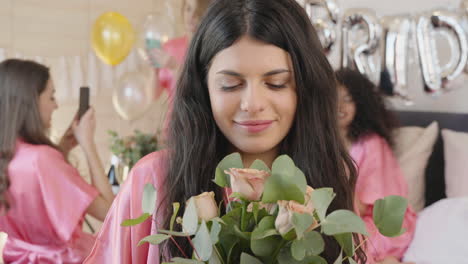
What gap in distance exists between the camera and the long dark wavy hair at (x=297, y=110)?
3.19 ft

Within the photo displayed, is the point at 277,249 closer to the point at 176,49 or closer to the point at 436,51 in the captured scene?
the point at 436,51

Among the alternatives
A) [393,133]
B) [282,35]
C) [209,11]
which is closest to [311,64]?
[282,35]

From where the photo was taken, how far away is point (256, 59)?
0.93 meters

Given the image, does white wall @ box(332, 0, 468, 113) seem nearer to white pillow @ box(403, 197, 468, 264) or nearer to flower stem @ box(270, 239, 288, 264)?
white pillow @ box(403, 197, 468, 264)

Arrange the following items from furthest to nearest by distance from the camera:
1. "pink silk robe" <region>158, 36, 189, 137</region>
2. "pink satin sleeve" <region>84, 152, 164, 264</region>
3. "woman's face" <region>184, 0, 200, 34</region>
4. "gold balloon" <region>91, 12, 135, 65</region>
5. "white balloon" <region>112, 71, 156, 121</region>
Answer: "white balloon" <region>112, 71, 156, 121</region> → "gold balloon" <region>91, 12, 135, 65</region> → "pink silk robe" <region>158, 36, 189, 137</region> → "woman's face" <region>184, 0, 200, 34</region> → "pink satin sleeve" <region>84, 152, 164, 264</region>

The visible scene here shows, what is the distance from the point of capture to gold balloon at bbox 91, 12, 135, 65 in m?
3.51

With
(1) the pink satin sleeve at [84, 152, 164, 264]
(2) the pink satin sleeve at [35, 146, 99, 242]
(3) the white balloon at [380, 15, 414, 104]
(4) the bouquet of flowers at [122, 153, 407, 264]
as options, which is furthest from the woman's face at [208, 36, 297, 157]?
(3) the white balloon at [380, 15, 414, 104]

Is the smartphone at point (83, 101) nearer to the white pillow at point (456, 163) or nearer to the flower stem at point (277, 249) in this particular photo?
the white pillow at point (456, 163)

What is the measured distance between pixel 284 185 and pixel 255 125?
343 millimetres

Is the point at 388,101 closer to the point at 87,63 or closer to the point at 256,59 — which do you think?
the point at 256,59

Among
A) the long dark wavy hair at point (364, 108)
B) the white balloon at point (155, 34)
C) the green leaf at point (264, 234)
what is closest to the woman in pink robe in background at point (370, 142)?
the long dark wavy hair at point (364, 108)

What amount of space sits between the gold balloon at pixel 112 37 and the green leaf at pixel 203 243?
9.92 ft

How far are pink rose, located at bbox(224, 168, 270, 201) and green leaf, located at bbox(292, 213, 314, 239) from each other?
0.21 ft

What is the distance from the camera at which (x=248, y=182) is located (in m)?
0.63
